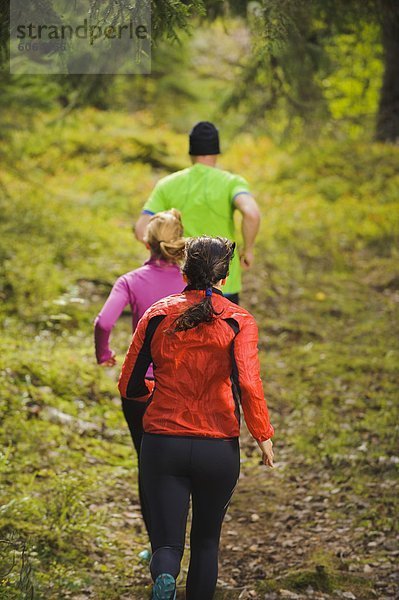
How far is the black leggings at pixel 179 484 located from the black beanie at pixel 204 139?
3.07 meters

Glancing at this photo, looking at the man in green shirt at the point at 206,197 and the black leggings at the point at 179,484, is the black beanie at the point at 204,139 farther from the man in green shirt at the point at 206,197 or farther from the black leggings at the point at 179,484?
the black leggings at the point at 179,484

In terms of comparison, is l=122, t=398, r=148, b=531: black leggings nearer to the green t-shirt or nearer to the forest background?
the forest background

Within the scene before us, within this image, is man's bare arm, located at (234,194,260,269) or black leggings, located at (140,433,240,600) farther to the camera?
man's bare arm, located at (234,194,260,269)

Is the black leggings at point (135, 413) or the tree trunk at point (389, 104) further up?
the tree trunk at point (389, 104)

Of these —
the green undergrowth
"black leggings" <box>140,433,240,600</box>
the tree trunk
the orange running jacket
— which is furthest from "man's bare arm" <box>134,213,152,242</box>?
the tree trunk

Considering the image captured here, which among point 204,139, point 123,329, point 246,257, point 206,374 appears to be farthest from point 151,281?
point 123,329

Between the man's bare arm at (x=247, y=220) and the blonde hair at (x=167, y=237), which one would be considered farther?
the man's bare arm at (x=247, y=220)

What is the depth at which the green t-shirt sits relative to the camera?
615cm

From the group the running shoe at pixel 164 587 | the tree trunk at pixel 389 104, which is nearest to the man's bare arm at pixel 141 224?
the running shoe at pixel 164 587

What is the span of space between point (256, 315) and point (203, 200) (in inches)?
208

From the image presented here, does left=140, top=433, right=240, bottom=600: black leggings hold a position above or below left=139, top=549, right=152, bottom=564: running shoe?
above

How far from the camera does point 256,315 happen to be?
36.9 feet

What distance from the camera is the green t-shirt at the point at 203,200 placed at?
20.2 ft

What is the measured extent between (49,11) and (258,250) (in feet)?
28.3
